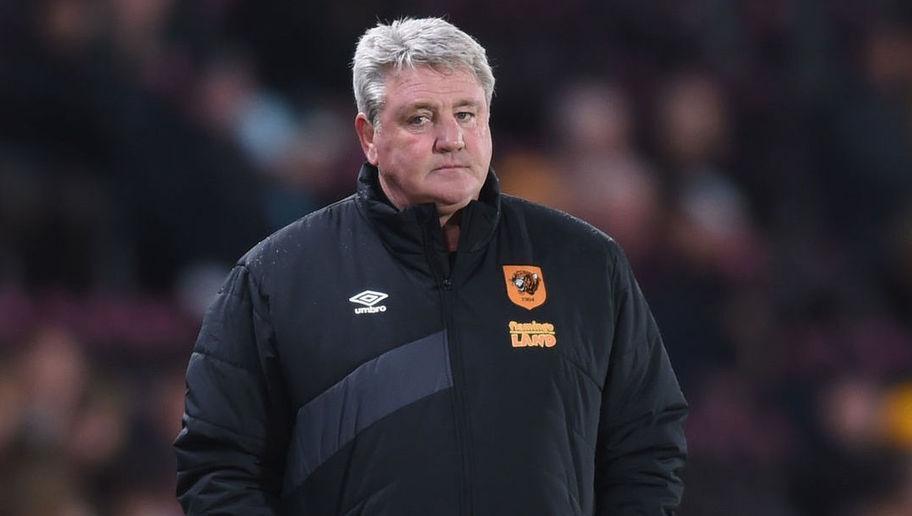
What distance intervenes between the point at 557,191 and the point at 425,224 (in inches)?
162

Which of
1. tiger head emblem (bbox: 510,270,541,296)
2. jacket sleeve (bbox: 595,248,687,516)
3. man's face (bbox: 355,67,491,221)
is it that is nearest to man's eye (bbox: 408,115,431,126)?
man's face (bbox: 355,67,491,221)

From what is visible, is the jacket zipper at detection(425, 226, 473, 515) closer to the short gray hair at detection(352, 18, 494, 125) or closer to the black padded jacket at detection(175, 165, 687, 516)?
the black padded jacket at detection(175, 165, 687, 516)

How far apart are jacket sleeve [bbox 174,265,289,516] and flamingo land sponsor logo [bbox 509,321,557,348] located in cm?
43

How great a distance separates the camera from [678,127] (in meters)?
7.54

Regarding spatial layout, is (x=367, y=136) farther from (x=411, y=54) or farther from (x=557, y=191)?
(x=557, y=191)

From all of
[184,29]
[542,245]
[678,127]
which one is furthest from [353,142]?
[542,245]

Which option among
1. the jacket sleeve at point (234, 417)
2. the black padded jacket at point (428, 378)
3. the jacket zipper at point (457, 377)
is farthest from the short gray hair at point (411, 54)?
Answer: the jacket sleeve at point (234, 417)

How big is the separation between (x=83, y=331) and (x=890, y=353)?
10.6 ft

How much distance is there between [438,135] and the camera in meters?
3.05

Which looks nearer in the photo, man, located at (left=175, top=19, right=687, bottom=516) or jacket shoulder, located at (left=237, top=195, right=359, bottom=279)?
man, located at (left=175, top=19, right=687, bottom=516)

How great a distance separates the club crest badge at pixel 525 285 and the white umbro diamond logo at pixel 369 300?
0.23 meters

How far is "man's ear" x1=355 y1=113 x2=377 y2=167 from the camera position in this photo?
317 centimetres

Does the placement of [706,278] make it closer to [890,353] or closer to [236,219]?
[890,353]

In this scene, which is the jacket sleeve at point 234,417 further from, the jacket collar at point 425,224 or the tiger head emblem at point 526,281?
the tiger head emblem at point 526,281
